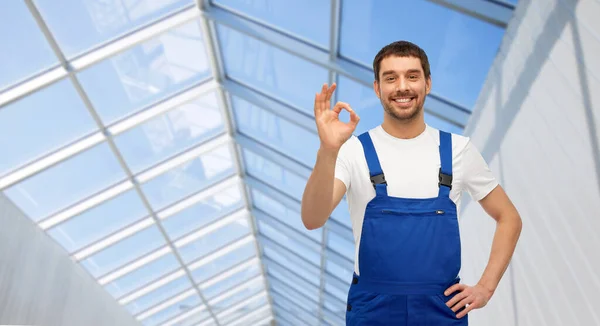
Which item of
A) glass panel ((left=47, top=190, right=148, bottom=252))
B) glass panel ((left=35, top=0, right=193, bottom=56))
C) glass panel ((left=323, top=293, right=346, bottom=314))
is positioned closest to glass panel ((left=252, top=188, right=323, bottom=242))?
glass panel ((left=47, top=190, right=148, bottom=252))

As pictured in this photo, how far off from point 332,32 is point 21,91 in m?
4.98

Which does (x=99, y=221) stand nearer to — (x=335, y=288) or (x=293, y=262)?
(x=293, y=262)

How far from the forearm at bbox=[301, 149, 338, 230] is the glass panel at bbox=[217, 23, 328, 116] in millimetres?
8541

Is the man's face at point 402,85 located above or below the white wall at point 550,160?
below

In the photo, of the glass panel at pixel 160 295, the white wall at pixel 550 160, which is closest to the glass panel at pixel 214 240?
the glass panel at pixel 160 295

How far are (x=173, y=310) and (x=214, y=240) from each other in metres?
5.57

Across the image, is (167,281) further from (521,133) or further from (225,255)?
(521,133)

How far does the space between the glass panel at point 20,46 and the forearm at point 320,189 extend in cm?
798

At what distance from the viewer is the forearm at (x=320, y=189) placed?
1878 millimetres

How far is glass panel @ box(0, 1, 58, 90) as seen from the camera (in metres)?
8.75

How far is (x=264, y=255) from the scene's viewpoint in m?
22.8

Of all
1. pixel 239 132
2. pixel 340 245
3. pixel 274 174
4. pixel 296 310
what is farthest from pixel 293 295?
pixel 239 132

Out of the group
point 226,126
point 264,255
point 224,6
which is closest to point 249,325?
point 264,255

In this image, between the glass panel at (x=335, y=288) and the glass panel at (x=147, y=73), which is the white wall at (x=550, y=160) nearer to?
the glass panel at (x=147, y=73)
